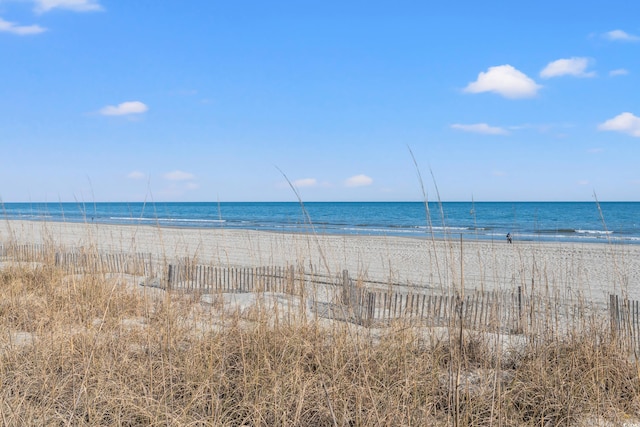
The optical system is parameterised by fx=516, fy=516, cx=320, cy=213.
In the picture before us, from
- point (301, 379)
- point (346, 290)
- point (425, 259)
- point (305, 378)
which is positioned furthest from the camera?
point (425, 259)

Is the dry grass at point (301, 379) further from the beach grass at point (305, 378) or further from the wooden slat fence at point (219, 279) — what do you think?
the wooden slat fence at point (219, 279)

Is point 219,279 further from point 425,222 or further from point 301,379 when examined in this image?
point 425,222

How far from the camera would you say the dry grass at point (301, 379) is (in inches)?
107

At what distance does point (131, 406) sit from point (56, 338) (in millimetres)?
1320

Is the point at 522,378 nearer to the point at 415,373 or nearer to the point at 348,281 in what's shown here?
the point at 415,373

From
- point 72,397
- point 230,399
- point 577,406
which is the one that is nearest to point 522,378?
point 577,406

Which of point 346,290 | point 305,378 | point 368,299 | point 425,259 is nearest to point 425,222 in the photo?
Answer: point 425,259

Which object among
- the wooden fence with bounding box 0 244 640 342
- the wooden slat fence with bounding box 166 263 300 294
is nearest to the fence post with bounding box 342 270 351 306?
the wooden fence with bounding box 0 244 640 342

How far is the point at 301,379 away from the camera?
3.04m

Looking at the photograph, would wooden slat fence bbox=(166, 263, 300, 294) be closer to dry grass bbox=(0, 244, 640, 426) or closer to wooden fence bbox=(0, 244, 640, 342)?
wooden fence bbox=(0, 244, 640, 342)

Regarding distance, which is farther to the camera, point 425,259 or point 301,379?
point 425,259

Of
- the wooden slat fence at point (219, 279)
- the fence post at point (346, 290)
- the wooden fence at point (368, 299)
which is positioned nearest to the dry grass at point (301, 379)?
the wooden fence at point (368, 299)

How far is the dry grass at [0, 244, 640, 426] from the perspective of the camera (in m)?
2.72

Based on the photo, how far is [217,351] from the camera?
12.0 ft
